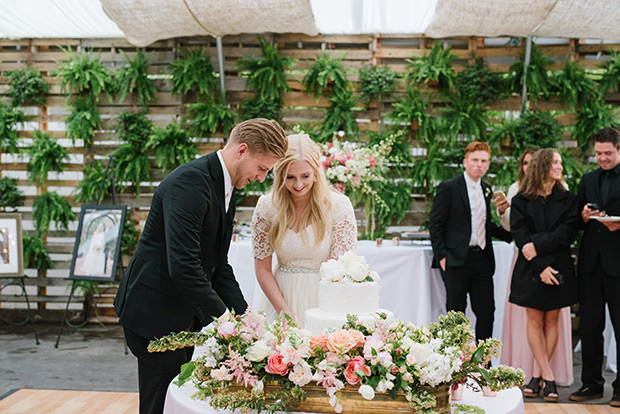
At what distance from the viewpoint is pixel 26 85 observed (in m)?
6.81

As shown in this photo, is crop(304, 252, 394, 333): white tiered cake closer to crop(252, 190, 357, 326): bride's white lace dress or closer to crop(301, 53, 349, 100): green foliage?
crop(252, 190, 357, 326): bride's white lace dress

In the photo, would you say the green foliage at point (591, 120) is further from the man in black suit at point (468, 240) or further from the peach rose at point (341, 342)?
the peach rose at point (341, 342)

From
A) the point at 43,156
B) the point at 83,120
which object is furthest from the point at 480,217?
the point at 43,156

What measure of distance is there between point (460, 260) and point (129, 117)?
13.2 feet

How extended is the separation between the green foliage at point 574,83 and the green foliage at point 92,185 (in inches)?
195

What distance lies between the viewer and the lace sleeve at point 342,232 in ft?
9.95

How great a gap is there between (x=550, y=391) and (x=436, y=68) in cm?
342

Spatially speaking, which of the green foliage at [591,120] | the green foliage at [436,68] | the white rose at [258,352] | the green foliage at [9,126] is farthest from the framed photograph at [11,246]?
the green foliage at [591,120]

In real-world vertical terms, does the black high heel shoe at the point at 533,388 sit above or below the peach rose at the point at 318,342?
below

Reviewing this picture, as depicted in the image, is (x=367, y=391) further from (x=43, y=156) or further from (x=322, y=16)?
(x=43, y=156)

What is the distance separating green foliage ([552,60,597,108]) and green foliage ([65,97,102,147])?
16.3 feet

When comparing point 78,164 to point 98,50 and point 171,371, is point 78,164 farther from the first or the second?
point 171,371

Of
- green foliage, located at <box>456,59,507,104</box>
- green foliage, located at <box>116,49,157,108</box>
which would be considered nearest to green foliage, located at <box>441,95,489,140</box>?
green foliage, located at <box>456,59,507,104</box>

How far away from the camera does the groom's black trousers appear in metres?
2.36
